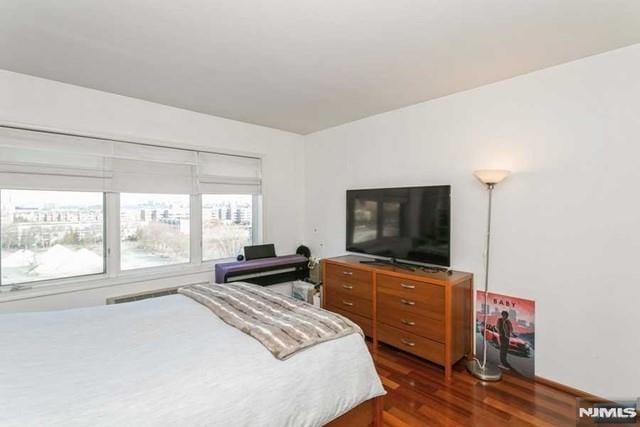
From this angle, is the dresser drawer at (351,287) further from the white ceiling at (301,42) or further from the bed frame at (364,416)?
the white ceiling at (301,42)

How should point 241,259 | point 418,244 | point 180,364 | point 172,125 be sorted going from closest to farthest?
point 180,364, point 418,244, point 172,125, point 241,259

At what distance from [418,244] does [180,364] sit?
222 cm

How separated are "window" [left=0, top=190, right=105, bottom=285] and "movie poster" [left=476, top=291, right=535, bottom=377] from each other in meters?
3.56

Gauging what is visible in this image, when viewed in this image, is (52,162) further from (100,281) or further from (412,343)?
(412,343)

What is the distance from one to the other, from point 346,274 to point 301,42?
2.18 meters

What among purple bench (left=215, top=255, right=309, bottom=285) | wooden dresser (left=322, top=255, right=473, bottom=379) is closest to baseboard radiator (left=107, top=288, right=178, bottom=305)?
purple bench (left=215, top=255, right=309, bottom=285)

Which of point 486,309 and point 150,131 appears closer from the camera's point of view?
point 486,309

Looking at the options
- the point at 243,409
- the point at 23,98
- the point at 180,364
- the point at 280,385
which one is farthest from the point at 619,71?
the point at 23,98

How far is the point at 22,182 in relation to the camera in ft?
8.12

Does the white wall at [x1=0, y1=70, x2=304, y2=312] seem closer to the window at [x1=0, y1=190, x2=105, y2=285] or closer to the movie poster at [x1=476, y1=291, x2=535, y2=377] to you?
the window at [x1=0, y1=190, x2=105, y2=285]

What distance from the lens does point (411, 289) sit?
266 cm

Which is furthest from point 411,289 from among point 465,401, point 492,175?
point 492,175

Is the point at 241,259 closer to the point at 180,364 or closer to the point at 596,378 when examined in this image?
the point at 180,364

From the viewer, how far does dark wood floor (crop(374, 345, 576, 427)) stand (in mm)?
1962
